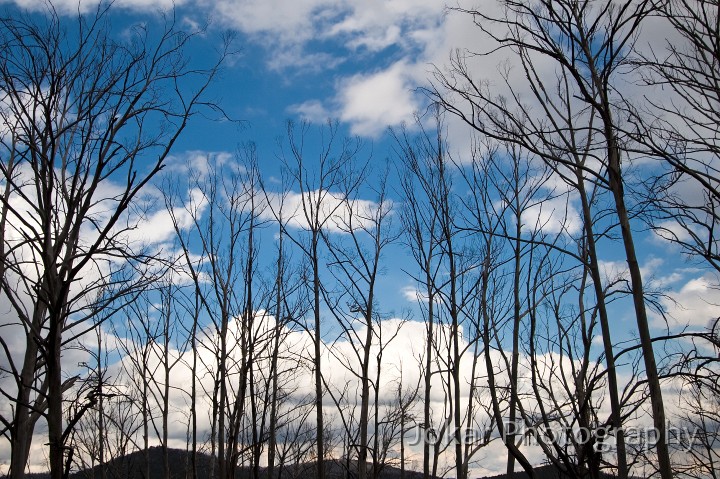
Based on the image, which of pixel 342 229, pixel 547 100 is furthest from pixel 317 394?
pixel 547 100

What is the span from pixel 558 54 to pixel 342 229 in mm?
9792

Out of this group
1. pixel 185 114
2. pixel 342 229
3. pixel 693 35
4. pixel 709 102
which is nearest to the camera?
pixel 185 114

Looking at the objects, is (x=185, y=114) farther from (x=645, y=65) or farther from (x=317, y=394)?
(x=317, y=394)

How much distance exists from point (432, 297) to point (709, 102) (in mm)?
9513

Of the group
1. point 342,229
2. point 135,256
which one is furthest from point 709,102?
point 342,229

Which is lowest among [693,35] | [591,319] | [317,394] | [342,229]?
[317,394]

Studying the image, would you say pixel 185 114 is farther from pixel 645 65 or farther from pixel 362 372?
pixel 362 372

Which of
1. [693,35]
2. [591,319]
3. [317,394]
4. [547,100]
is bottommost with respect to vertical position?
[317,394]

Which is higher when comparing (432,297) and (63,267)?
(432,297)

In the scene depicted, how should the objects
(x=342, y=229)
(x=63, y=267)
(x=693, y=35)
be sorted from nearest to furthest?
(x=63, y=267)
(x=693, y=35)
(x=342, y=229)

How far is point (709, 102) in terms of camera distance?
610 cm

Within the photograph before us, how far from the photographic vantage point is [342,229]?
529 inches

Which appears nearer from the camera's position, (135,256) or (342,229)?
(135,256)

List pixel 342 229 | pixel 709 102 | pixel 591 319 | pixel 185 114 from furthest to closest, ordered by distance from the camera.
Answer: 1. pixel 342 229
2. pixel 591 319
3. pixel 709 102
4. pixel 185 114
